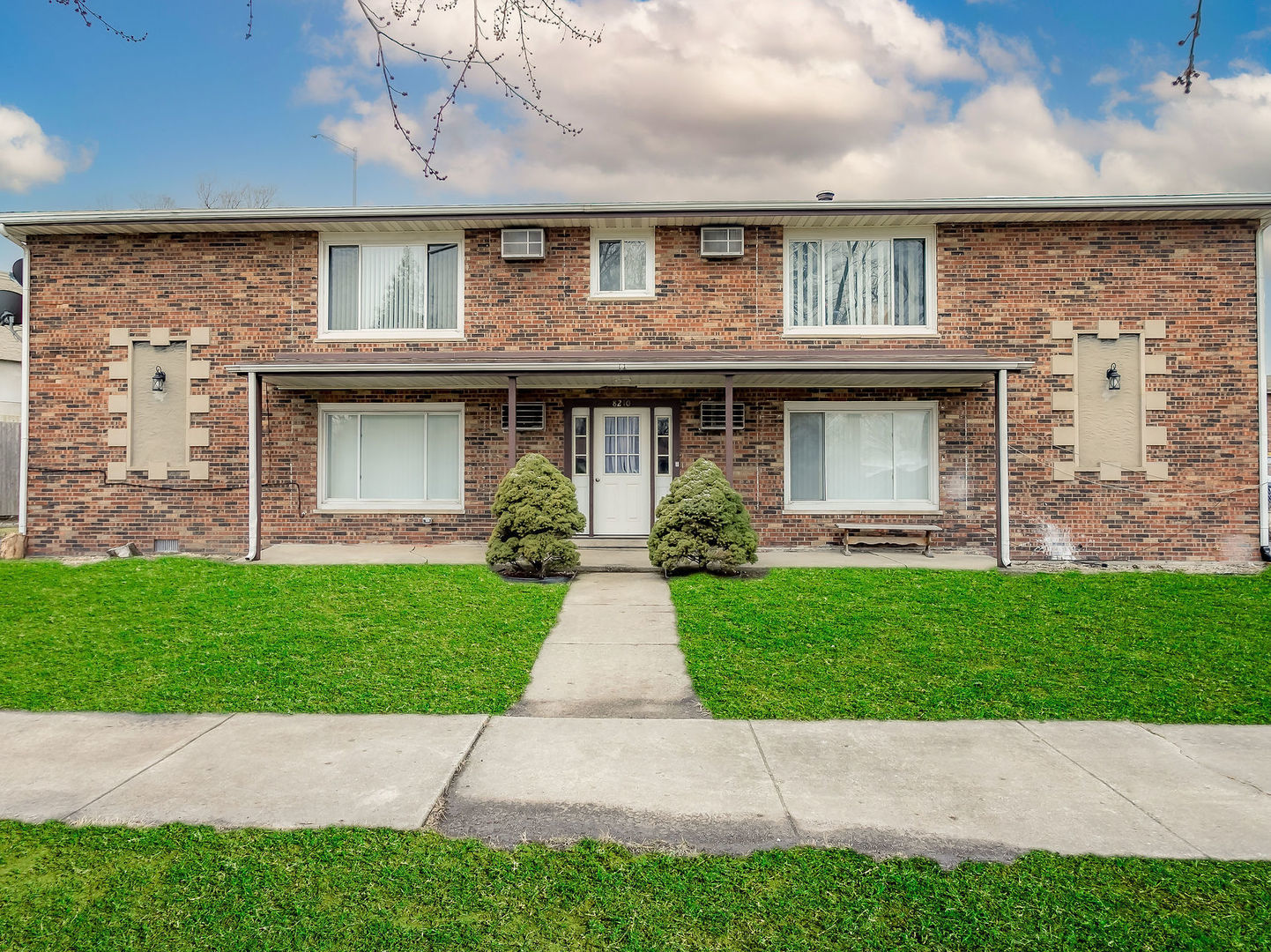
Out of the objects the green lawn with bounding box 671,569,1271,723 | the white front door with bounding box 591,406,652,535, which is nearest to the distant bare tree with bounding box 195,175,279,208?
the white front door with bounding box 591,406,652,535

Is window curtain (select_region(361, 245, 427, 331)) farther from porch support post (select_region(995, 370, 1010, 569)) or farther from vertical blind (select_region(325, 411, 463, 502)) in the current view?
porch support post (select_region(995, 370, 1010, 569))

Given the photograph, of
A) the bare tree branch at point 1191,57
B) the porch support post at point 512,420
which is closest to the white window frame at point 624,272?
the porch support post at point 512,420

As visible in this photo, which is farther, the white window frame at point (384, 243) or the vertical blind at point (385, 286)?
the vertical blind at point (385, 286)

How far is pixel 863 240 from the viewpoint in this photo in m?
12.7

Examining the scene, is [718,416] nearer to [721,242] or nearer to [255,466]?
[721,242]

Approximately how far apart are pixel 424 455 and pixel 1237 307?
13267 mm

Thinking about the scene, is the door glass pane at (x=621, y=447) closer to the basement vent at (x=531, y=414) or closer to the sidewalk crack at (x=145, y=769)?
the basement vent at (x=531, y=414)

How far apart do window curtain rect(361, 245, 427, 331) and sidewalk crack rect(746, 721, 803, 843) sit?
9985mm

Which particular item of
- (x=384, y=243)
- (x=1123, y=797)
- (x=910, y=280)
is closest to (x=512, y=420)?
(x=384, y=243)

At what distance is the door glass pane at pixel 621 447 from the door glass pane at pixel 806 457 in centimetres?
261

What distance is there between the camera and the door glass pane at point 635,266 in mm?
12695

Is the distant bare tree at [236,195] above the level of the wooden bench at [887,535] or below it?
Answer: above

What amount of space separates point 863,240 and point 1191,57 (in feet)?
32.5

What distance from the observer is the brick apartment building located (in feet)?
39.7
